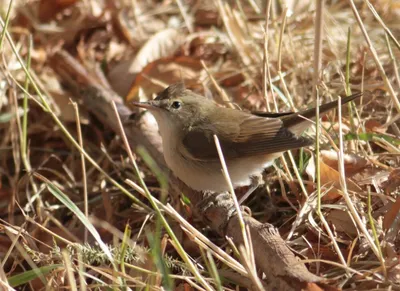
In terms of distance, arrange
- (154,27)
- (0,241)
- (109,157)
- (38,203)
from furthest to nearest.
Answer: (154,27), (109,157), (38,203), (0,241)

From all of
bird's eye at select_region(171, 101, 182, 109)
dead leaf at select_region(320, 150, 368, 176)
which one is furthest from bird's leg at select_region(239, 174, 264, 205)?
bird's eye at select_region(171, 101, 182, 109)

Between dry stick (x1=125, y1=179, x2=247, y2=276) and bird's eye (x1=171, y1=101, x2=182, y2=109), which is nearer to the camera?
dry stick (x1=125, y1=179, x2=247, y2=276)

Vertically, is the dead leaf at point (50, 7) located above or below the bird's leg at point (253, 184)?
above

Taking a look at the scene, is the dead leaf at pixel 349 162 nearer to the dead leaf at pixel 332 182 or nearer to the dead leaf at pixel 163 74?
the dead leaf at pixel 332 182

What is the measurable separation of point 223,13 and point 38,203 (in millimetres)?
2066

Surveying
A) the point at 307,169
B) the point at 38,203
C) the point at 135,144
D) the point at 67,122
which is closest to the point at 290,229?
the point at 307,169

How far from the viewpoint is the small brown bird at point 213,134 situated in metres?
3.47

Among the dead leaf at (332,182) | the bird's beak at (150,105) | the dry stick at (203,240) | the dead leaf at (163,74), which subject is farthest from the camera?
the dead leaf at (163,74)

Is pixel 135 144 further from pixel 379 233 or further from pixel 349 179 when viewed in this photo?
pixel 379 233

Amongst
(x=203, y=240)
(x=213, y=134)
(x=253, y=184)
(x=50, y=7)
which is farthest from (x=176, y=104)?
(x=50, y=7)

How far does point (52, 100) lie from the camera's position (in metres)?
4.63

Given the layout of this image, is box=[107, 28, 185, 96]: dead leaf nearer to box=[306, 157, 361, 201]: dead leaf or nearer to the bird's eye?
the bird's eye

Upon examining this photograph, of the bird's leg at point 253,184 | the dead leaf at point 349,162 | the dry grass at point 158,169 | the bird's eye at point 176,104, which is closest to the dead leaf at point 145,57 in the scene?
the dry grass at point 158,169

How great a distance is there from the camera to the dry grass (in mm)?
2713
